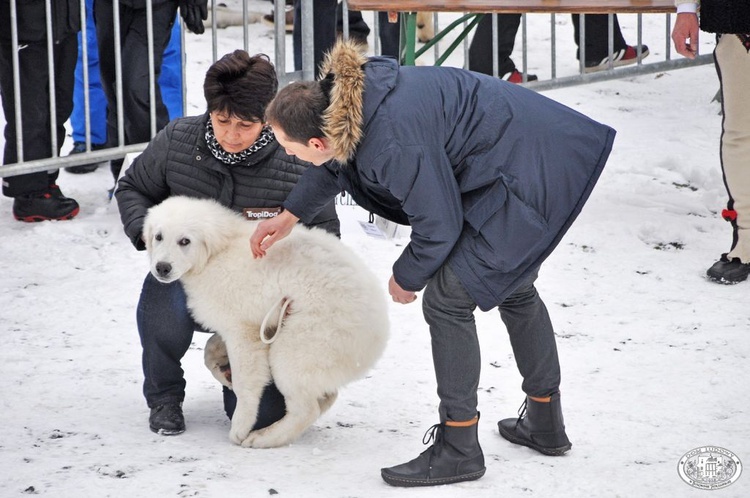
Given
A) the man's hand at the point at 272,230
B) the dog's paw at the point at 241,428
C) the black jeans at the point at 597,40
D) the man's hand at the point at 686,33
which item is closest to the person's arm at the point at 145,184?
the man's hand at the point at 272,230

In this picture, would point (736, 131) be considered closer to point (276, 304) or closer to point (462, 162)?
point (462, 162)

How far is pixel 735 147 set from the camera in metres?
5.10

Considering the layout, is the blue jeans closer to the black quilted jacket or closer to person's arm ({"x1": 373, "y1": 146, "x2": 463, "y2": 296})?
the black quilted jacket

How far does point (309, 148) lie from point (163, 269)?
73 cm

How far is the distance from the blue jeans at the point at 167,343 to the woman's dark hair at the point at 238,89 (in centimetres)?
62

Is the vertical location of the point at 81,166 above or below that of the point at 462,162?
below

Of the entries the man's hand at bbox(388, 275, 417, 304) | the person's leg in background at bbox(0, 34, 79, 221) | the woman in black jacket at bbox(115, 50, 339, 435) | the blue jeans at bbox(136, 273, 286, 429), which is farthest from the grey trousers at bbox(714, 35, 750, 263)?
the person's leg in background at bbox(0, 34, 79, 221)

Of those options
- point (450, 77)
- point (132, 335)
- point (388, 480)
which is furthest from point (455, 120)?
point (132, 335)

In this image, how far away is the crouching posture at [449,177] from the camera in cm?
295

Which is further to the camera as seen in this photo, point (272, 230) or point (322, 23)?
point (322, 23)

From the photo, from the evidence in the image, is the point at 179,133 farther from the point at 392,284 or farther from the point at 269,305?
the point at 392,284

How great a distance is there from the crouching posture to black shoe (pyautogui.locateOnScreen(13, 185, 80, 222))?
2.77 m

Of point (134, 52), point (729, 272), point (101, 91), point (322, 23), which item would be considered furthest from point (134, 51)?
point (729, 272)

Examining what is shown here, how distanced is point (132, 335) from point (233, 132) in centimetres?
141
